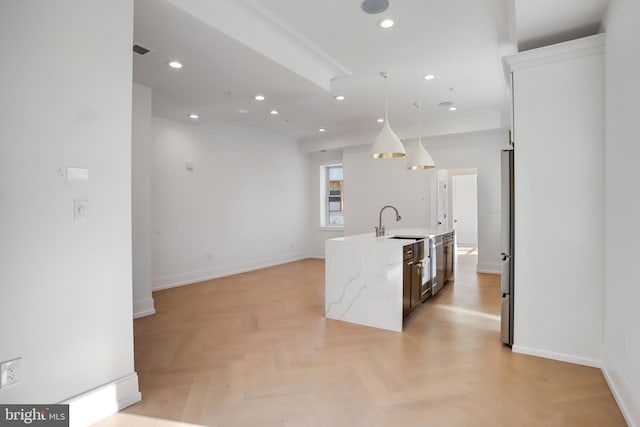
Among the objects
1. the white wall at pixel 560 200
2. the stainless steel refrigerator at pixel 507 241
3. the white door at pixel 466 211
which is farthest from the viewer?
the white door at pixel 466 211

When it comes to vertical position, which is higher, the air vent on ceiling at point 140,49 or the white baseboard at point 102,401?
the air vent on ceiling at point 140,49

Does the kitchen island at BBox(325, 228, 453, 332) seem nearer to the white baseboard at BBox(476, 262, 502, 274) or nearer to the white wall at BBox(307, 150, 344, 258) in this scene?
the white baseboard at BBox(476, 262, 502, 274)

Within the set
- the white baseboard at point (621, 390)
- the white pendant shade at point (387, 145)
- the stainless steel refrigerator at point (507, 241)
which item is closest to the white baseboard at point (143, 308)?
the white pendant shade at point (387, 145)

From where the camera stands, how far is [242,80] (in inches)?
153

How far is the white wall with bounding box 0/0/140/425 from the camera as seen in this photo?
5.57 feet

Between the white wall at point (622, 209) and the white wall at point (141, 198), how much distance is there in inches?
176

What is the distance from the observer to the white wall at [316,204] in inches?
339

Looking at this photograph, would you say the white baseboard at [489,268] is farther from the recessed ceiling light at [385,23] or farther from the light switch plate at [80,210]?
the light switch plate at [80,210]

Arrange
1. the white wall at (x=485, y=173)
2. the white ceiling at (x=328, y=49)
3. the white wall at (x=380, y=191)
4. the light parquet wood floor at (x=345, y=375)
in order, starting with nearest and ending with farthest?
the light parquet wood floor at (x=345, y=375) → the white ceiling at (x=328, y=49) → the white wall at (x=485, y=173) → the white wall at (x=380, y=191)

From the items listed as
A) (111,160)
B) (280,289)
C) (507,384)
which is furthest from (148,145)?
(507,384)

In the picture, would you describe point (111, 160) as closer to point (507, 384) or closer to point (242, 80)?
point (242, 80)

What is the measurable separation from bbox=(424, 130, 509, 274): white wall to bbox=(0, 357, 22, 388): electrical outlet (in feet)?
22.3

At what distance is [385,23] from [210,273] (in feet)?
16.3

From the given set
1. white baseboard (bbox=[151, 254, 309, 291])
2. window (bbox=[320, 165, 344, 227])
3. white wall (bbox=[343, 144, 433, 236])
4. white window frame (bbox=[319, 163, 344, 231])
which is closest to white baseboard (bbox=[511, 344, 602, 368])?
white wall (bbox=[343, 144, 433, 236])
